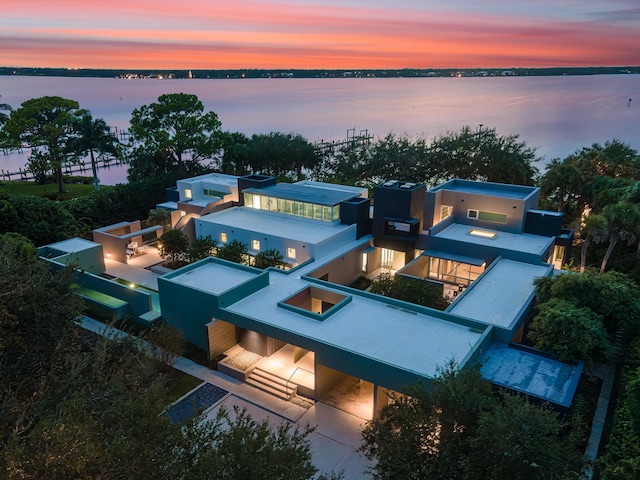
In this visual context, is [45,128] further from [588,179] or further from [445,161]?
[588,179]

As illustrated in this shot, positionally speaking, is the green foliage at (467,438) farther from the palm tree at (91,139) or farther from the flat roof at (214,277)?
the palm tree at (91,139)

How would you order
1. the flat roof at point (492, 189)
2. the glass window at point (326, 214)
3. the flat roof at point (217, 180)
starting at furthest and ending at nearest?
the flat roof at point (217, 180), the flat roof at point (492, 189), the glass window at point (326, 214)

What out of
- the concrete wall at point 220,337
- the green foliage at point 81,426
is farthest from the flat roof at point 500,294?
the green foliage at point 81,426

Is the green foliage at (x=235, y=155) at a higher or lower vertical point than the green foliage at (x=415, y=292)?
higher

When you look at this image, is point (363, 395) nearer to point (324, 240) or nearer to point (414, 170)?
point (324, 240)

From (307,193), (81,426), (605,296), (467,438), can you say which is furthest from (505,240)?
(81,426)

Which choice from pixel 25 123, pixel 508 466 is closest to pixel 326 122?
pixel 25 123
